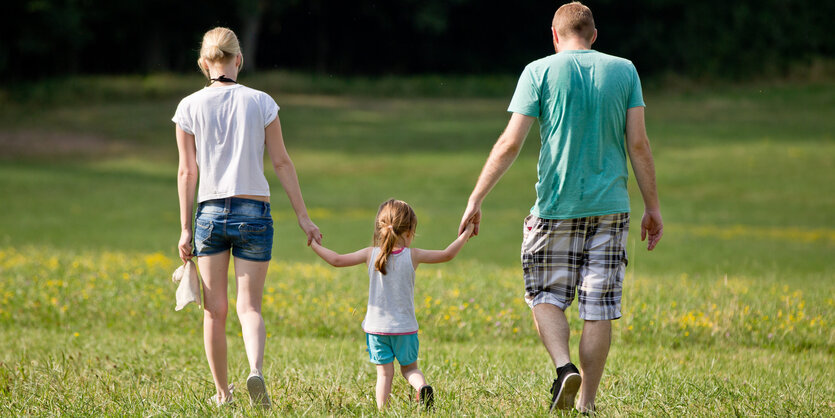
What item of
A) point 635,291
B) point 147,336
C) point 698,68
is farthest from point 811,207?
point 698,68

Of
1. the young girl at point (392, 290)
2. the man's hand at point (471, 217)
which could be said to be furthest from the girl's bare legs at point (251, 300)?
the man's hand at point (471, 217)

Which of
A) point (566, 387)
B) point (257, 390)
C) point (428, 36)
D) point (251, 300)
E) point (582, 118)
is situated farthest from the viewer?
point (428, 36)

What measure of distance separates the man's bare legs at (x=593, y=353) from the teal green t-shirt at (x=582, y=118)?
23.6 inches

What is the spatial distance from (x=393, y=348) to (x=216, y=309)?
0.99 m

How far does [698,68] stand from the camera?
172 ft

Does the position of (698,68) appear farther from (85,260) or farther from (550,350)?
(550,350)

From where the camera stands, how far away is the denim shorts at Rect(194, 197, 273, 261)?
447 centimetres

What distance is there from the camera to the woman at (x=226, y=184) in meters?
4.48

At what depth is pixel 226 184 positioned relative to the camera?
4.47 m

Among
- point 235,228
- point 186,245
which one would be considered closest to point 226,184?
point 235,228

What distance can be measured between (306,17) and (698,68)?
25029mm

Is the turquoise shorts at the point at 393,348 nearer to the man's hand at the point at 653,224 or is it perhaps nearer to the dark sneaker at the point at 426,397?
the dark sneaker at the point at 426,397

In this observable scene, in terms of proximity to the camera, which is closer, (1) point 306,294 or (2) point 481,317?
(2) point 481,317

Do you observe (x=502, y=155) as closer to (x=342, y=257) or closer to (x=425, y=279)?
(x=342, y=257)
